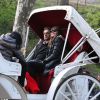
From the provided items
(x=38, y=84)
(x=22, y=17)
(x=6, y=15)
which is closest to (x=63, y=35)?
(x=38, y=84)

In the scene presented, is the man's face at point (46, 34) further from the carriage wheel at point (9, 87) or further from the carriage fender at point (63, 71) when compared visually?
the carriage wheel at point (9, 87)

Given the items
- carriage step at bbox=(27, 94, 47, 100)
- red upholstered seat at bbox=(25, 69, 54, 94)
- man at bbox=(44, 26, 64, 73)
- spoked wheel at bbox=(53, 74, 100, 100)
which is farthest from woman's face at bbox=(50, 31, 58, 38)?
carriage step at bbox=(27, 94, 47, 100)

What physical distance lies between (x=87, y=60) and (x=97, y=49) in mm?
343

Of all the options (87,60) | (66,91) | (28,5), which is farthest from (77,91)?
(28,5)

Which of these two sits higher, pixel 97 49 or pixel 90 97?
pixel 97 49

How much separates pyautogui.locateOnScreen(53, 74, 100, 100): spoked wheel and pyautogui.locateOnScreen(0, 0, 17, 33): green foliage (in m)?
11.0

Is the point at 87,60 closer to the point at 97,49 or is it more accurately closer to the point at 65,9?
the point at 97,49

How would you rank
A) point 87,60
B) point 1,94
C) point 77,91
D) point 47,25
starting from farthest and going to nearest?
point 47,25 → point 87,60 → point 77,91 → point 1,94

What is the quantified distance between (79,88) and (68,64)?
48cm

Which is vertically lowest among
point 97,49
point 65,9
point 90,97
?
point 90,97

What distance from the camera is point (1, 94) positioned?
8.30 meters

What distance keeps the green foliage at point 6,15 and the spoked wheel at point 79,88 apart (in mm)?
10984

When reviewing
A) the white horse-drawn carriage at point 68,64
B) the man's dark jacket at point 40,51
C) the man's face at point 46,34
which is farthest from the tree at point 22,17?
the man's face at point 46,34

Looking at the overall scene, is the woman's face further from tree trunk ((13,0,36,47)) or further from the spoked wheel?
tree trunk ((13,0,36,47))
